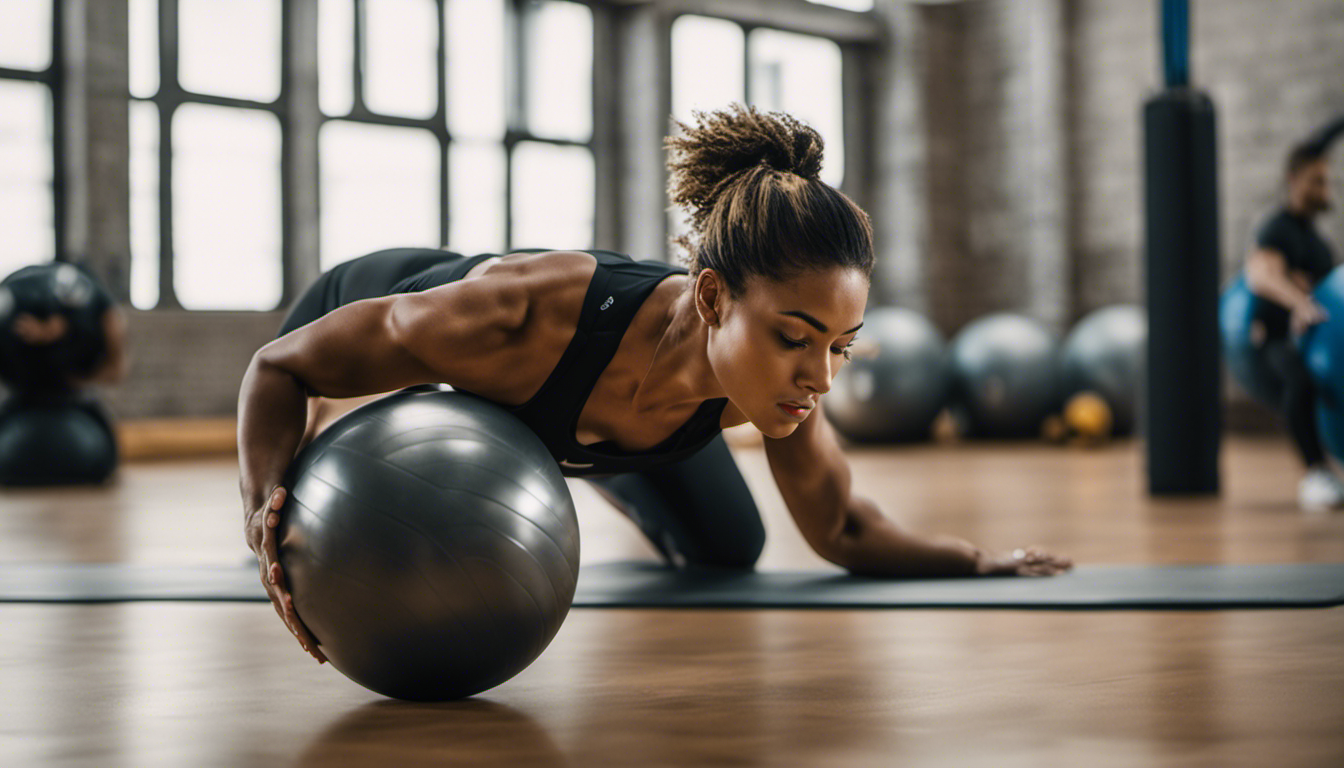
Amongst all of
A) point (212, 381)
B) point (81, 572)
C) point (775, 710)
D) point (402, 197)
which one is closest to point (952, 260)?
point (402, 197)

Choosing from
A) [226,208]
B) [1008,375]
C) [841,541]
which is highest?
[226,208]

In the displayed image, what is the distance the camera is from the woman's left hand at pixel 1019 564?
2.90m

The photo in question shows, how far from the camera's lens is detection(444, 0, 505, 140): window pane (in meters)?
9.11

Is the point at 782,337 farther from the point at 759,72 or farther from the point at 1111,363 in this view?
the point at 759,72

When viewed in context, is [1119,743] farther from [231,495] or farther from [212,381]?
[212,381]

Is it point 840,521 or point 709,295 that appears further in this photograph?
point 840,521

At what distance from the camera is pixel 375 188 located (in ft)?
28.9

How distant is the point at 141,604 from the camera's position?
2.78 metres

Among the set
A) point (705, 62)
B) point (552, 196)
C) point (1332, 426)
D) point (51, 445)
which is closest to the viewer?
point (1332, 426)

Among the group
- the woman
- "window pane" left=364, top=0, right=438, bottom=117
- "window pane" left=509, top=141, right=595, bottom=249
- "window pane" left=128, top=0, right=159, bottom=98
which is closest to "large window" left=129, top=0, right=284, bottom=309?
"window pane" left=128, top=0, right=159, bottom=98

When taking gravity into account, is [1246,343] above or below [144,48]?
below

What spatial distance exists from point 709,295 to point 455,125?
24.7 ft

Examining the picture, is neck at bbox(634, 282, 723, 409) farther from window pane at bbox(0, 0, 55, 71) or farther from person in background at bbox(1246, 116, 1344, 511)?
window pane at bbox(0, 0, 55, 71)

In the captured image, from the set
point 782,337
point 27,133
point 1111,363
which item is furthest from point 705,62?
point 782,337
